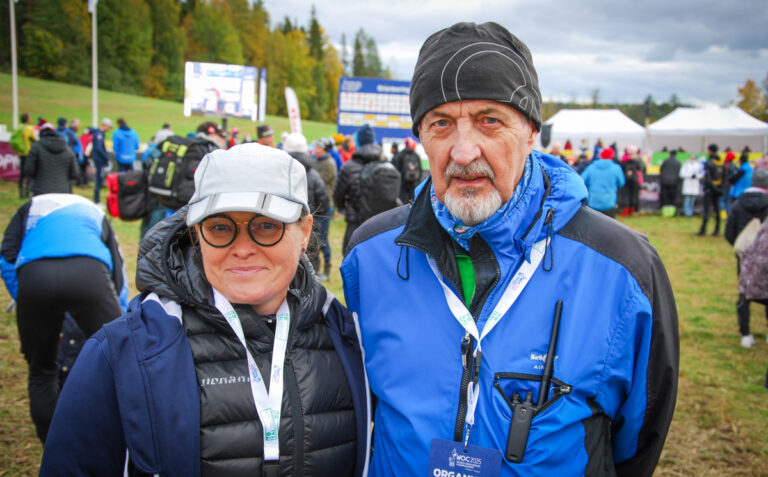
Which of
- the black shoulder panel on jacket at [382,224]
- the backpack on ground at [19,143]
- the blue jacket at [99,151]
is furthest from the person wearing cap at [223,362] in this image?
the backpack on ground at [19,143]

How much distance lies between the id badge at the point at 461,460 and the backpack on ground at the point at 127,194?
5101 millimetres

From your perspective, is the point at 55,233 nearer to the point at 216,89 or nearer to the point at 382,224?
the point at 382,224

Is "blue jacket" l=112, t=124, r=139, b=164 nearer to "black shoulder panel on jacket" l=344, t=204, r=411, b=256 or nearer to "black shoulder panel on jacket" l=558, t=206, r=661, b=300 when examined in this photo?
"black shoulder panel on jacket" l=344, t=204, r=411, b=256

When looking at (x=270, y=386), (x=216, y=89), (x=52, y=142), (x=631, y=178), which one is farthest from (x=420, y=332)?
(x=631, y=178)

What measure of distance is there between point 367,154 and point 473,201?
6.43 meters

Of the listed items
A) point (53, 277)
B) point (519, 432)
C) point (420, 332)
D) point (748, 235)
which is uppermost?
point (420, 332)

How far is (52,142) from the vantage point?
9227 mm

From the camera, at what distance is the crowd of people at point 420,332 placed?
1.47 meters

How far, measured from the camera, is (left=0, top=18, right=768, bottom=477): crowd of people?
1475 millimetres

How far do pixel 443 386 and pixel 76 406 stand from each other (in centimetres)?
106

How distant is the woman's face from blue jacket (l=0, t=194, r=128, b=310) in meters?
2.16

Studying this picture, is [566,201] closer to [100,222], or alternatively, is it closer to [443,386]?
[443,386]

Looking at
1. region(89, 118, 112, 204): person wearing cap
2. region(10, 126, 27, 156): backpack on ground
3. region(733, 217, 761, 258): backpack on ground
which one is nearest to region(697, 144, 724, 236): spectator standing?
region(733, 217, 761, 258): backpack on ground

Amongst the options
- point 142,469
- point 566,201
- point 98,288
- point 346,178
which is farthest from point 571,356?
point 346,178
